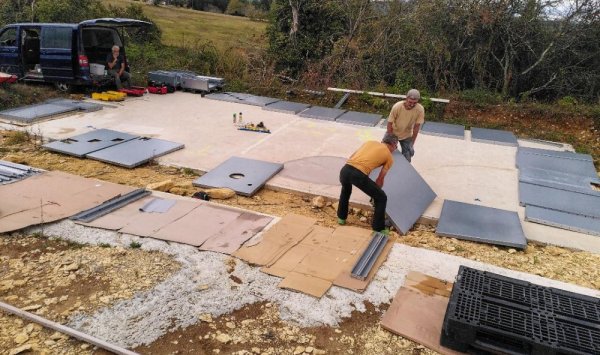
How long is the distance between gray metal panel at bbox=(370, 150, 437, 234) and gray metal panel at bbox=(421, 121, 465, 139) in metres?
3.52

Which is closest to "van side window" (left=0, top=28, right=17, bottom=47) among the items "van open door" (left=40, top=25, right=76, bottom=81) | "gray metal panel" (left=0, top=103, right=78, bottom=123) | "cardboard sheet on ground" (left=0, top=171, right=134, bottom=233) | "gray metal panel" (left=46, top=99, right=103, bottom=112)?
"van open door" (left=40, top=25, right=76, bottom=81)

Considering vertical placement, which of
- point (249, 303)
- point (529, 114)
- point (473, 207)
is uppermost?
point (529, 114)

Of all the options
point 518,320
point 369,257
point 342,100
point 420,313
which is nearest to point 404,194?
point 369,257

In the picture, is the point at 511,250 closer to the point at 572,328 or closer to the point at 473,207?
the point at 473,207

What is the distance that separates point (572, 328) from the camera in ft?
10.4

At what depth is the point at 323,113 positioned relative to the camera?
421 inches

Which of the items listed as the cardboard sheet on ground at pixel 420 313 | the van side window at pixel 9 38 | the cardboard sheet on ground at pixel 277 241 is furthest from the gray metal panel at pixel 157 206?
the van side window at pixel 9 38

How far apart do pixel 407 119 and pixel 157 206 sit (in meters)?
3.61

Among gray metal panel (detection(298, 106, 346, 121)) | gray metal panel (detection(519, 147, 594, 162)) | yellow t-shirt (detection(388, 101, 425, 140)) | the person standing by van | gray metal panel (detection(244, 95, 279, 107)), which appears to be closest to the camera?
yellow t-shirt (detection(388, 101, 425, 140))

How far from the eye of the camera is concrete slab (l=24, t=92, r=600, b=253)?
652 cm

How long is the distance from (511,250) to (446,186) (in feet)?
6.31

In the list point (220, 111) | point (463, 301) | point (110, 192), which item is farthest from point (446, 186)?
point (220, 111)

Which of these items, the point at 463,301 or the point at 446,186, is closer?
the point at 463,301

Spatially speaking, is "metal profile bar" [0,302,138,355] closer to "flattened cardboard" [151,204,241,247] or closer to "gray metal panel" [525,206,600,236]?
"flattened cardboard" [151,204,241,247]
